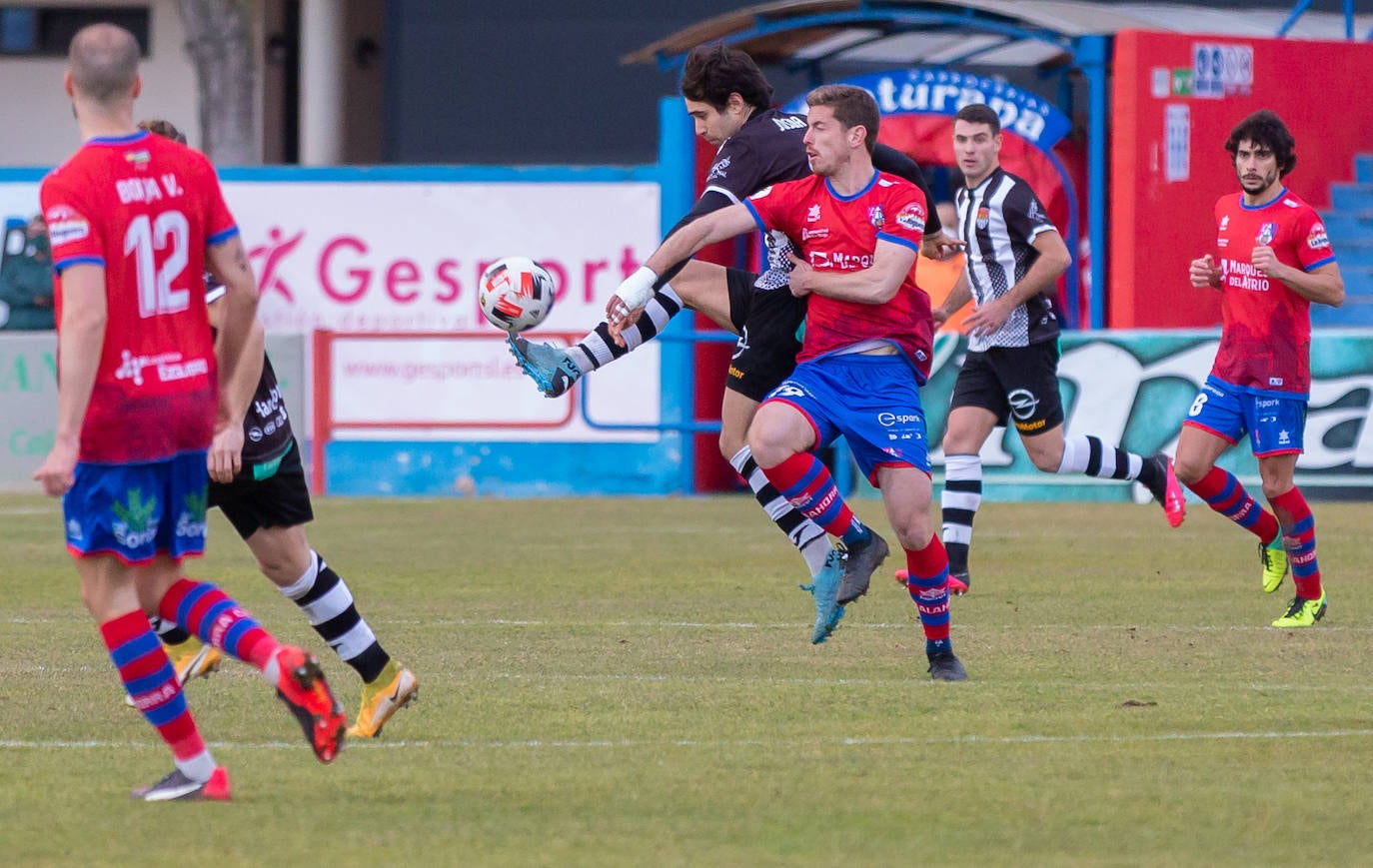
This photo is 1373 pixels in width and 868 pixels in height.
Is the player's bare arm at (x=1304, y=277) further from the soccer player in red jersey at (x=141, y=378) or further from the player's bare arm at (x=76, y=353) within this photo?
the player's bare arm at (x=76, y=353)

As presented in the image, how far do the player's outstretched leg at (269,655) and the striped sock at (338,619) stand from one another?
33.9 inches

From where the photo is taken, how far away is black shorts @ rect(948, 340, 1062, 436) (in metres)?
10.5

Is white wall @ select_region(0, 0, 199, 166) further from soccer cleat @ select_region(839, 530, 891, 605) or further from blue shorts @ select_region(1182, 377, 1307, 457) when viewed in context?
soccer cleat @ select_region(839, 530, 891, 605)

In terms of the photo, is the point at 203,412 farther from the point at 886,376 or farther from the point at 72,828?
the point at 886,376

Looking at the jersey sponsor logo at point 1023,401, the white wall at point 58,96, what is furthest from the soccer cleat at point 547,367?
the white wall at point 58,96

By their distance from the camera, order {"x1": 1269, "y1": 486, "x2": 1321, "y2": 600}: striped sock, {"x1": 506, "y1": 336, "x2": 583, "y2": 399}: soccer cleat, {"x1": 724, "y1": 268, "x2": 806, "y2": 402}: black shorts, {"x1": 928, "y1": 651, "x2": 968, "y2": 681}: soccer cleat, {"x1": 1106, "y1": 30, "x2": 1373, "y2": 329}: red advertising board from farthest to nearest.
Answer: {"x1": 1106, "y1": 30, "x2": 1373, "y2": 329}: red advertising board, {"x1": 1269, "y1": 486, "x2": 1321, "y2": 600}: striped sock, {"x1": 724, "y1": 268, "x2": 806, "y2": 402}: black shorts, {"x1": 506, "y1": 336, "x2": 583, "y2": 399}: soccer cleat, {"x1": 928, "y1": 651, "x2": 968, "y2": 681}: soccer cleat

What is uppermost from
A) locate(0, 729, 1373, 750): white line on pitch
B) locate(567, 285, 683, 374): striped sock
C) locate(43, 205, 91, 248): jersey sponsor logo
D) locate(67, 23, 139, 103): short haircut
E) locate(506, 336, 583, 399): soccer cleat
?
locate(67, 23, 139, 103): short haircut

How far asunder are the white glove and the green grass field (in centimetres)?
127

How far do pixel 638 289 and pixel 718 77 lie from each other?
122 centimetres

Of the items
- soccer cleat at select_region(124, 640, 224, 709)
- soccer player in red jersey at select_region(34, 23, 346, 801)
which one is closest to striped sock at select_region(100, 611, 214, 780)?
soccer player in red jersey at select_region(34, 23, 346, 801)

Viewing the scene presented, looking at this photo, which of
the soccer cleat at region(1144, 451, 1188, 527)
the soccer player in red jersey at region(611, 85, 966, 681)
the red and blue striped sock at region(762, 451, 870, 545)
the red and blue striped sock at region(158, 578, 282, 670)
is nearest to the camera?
the red and blue striped sock at region(158, 578, 282, 670)

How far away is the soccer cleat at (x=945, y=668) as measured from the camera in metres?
7.60

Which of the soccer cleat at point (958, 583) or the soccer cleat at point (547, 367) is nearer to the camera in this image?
the soccer cleat at point (547, 367)

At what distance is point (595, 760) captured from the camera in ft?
20.1
